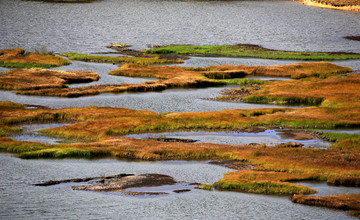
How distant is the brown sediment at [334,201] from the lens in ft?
134

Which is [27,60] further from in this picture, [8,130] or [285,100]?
[285,100]

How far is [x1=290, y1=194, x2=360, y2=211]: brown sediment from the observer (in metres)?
40.8

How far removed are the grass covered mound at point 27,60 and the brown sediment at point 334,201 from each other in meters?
76.6

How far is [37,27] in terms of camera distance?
170125 mm

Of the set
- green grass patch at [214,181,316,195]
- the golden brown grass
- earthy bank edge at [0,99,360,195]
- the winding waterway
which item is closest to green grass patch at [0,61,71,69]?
the winding waterway

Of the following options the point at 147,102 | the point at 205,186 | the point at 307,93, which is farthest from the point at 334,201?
the point at 307,93

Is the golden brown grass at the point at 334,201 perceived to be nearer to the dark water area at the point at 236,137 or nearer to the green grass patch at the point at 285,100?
the dark water area at the point at 236,137

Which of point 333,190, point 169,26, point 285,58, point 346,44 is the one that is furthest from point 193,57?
point 333,190

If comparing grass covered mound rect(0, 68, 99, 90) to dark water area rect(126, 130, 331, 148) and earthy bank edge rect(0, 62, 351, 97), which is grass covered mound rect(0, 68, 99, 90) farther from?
dark water area rect(126, 130, 331, 148)

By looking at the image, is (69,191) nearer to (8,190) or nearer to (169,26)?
(8,190)

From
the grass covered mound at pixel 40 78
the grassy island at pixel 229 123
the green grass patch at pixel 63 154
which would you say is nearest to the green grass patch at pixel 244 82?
the grassy island at pixel 229 123

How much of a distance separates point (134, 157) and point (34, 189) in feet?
40.2

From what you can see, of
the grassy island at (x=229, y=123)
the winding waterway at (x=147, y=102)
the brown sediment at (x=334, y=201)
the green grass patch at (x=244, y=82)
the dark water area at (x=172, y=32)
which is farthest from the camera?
the dark water area at (x=172, y=32)

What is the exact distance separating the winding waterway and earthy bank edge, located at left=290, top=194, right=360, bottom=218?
77 cm
